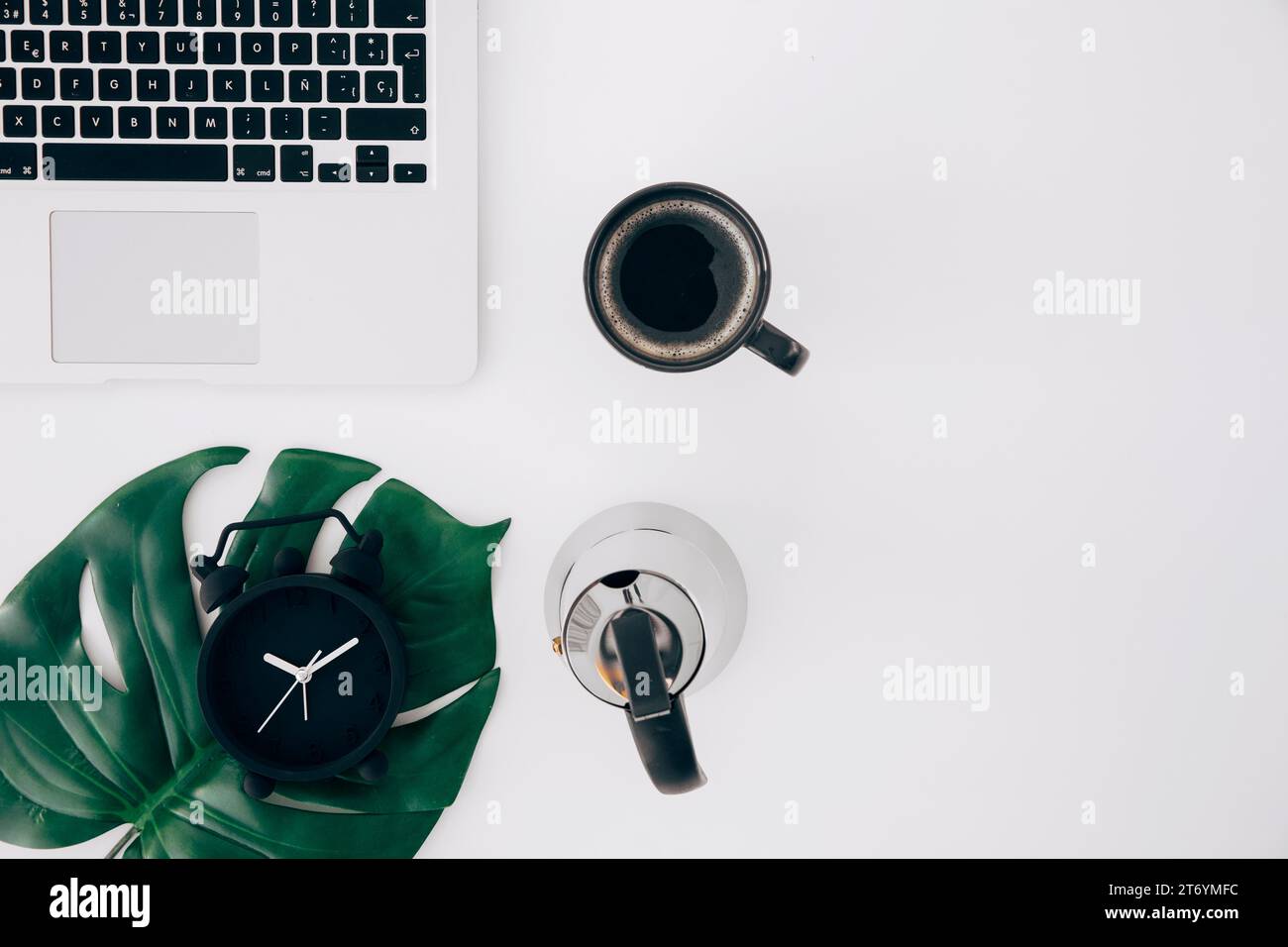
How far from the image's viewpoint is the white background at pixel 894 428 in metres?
0.69

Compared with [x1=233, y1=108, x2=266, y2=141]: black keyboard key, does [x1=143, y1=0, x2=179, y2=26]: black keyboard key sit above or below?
above

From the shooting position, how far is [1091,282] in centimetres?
71

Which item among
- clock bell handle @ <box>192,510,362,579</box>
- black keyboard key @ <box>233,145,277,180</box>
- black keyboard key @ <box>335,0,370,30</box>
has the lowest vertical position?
clock bell handle @ <box>192,510,362,579</box>

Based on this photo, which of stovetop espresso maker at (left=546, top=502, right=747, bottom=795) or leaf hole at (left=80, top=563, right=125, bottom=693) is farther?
leaf hole at (left=80, top=563, right=125, bottom=693)

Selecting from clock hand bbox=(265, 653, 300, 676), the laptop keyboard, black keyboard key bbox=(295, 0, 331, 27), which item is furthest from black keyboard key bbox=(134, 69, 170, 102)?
clock hand bbox=(265, 653, 300, 676)

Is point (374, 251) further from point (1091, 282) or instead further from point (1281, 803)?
point (1281, 803)

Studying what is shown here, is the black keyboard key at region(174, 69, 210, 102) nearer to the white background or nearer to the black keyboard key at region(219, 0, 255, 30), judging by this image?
the black keyboard key at region(219, 0, 255, 30)

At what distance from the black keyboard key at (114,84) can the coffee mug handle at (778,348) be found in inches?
20.7

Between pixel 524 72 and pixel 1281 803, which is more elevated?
pixel 524 72

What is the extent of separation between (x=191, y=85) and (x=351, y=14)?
136 millimetres

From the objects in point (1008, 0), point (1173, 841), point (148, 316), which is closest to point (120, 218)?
point (148, 316)

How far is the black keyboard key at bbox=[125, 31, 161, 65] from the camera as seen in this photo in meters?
0.63

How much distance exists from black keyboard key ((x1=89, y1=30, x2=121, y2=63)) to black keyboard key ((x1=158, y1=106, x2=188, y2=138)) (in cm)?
6

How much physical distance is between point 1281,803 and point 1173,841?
0.34ft
